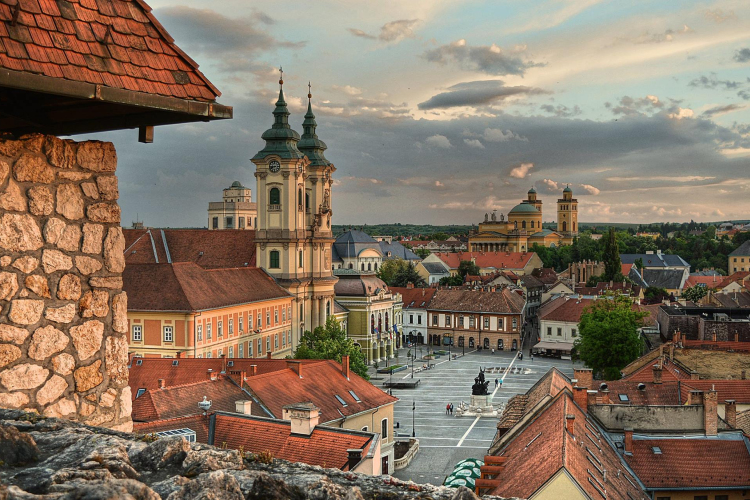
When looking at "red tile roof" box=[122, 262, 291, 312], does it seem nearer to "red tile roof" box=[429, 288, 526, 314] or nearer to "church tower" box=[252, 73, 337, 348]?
"church tower" box=[252, 73, 337, 348]

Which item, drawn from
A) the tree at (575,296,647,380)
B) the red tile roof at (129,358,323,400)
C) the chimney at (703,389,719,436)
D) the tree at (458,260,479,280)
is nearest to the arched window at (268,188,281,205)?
the tree at (575,296,647,380)

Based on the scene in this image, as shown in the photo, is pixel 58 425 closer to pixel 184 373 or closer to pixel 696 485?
pixel 696 485

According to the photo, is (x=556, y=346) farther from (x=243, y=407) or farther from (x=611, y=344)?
(x=243, y=407)

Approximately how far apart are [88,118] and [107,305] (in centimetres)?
160

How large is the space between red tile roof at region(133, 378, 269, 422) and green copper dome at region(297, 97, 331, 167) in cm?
5417

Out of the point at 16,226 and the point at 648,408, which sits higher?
the point at 16,226

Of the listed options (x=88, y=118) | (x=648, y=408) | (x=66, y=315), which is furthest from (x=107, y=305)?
(x=648, y=408)

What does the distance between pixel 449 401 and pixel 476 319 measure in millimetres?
35016

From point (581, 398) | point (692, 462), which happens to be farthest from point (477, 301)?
point (692, 462)

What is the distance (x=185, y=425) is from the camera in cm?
2553

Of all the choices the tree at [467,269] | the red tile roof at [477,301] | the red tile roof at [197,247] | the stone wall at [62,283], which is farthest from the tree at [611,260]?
the stone wall at [62,283]

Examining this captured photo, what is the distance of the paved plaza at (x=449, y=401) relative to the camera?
136ft

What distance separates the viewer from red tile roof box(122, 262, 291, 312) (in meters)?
57.0

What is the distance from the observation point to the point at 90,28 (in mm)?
5930
